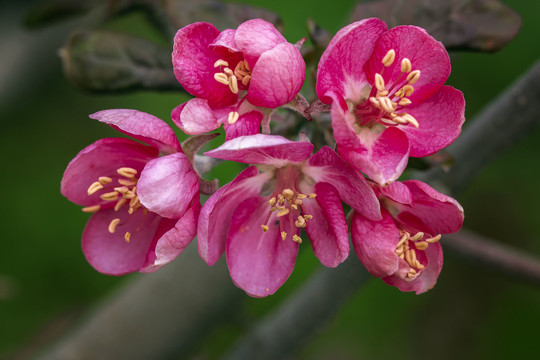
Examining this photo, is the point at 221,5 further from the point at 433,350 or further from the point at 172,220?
the point at 433,350

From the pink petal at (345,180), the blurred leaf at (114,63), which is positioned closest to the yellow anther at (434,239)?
the pink petal at (345,180)

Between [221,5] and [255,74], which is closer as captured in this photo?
[255,74]

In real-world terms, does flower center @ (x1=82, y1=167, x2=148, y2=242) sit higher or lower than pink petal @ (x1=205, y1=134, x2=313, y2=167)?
lower

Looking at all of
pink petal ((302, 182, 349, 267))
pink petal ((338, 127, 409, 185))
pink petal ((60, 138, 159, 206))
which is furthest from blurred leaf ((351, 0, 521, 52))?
pink petal ((60, 138, 159, 206))

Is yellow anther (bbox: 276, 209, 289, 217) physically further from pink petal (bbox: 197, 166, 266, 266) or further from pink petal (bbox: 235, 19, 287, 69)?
pink petal (bbox: 235, 19, 287, 69)

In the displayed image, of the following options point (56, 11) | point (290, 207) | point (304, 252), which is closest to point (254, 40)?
point (290, 207)

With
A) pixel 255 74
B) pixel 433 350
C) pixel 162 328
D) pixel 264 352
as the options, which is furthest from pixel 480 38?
pixel 433 350

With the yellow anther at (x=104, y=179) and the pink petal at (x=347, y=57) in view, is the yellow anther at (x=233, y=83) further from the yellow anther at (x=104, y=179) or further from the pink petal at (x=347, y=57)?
the yellow anther at (x=104, y=179)
